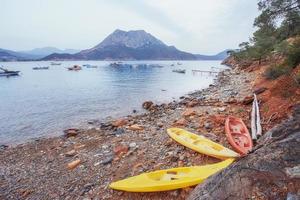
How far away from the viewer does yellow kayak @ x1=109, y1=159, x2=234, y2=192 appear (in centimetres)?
520

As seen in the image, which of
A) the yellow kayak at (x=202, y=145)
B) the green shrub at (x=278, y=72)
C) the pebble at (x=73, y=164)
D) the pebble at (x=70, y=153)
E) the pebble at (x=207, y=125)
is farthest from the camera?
the green shrub at (x=278, y=72)

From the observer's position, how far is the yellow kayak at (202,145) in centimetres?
665

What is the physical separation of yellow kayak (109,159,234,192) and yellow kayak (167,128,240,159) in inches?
24.6

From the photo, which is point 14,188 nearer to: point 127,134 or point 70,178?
point 70,178

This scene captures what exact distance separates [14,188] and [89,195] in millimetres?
2756

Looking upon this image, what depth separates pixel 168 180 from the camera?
5434mm

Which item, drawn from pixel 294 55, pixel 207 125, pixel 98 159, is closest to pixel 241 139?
pixel 207 125

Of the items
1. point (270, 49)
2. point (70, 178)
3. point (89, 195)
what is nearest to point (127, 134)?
point (70, 178)

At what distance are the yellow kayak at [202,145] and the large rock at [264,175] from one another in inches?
125

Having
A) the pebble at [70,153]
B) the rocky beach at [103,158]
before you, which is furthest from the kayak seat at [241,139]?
the pebble at [70,153]

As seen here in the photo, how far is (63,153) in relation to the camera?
9406 millimetres

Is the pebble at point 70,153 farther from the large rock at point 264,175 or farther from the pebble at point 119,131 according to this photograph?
the large rock at point 264,175

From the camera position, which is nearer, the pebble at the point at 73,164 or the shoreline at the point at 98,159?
the shoreline at the point at 98,159

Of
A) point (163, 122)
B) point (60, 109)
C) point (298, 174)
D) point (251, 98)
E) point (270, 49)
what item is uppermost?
point (270, 49)
